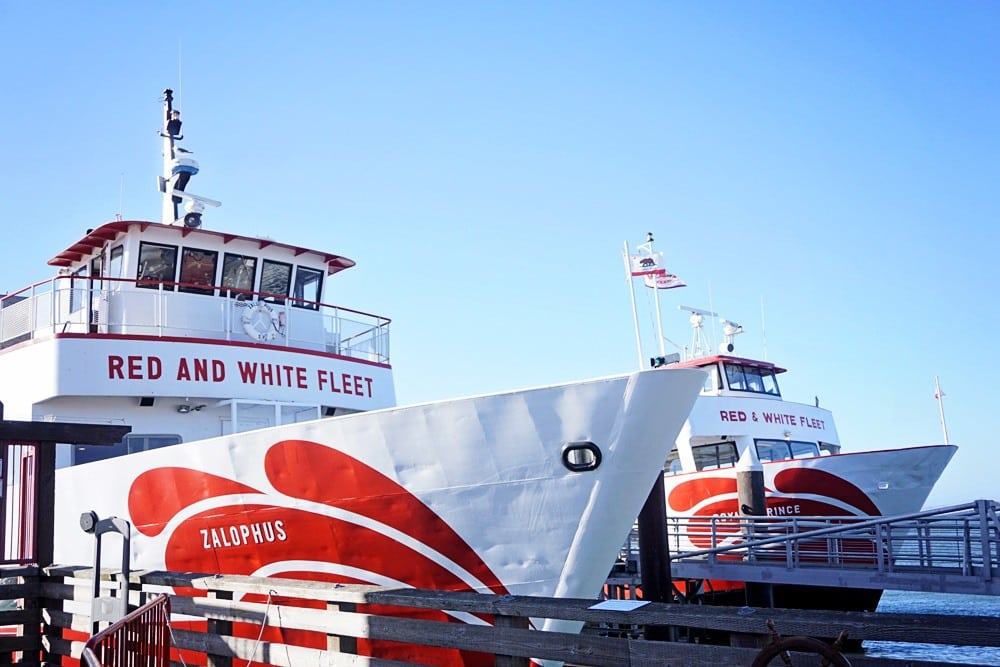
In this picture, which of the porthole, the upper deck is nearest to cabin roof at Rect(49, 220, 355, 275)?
the upper deck

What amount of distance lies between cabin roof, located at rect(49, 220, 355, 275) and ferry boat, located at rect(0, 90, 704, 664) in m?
1.01

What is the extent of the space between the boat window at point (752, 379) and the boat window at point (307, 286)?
10.5 metres

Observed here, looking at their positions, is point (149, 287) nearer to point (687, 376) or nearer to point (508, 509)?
point (508, 509)

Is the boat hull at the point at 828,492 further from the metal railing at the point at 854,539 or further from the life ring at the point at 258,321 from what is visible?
the life ring at the point at 258,321

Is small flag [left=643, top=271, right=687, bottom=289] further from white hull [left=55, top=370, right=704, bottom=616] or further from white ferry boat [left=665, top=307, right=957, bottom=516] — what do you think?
white hull [left=55, top=370, right=704, bottom=616]

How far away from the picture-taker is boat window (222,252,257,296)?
13656 mm

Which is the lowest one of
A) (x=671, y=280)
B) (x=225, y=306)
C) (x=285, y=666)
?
(x=285, y=666)

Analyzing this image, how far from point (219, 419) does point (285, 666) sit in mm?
6012

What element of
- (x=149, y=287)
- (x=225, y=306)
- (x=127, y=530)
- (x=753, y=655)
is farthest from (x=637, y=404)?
(x=149, y=287)

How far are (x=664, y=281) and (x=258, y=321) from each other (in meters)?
13.6

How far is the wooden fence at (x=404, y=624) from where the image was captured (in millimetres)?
4301

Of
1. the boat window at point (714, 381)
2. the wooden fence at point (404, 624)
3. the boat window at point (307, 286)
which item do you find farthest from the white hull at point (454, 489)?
the boat window at point (714, 381)

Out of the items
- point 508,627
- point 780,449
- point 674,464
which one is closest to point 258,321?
point 508,627

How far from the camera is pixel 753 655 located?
4.45 metres
